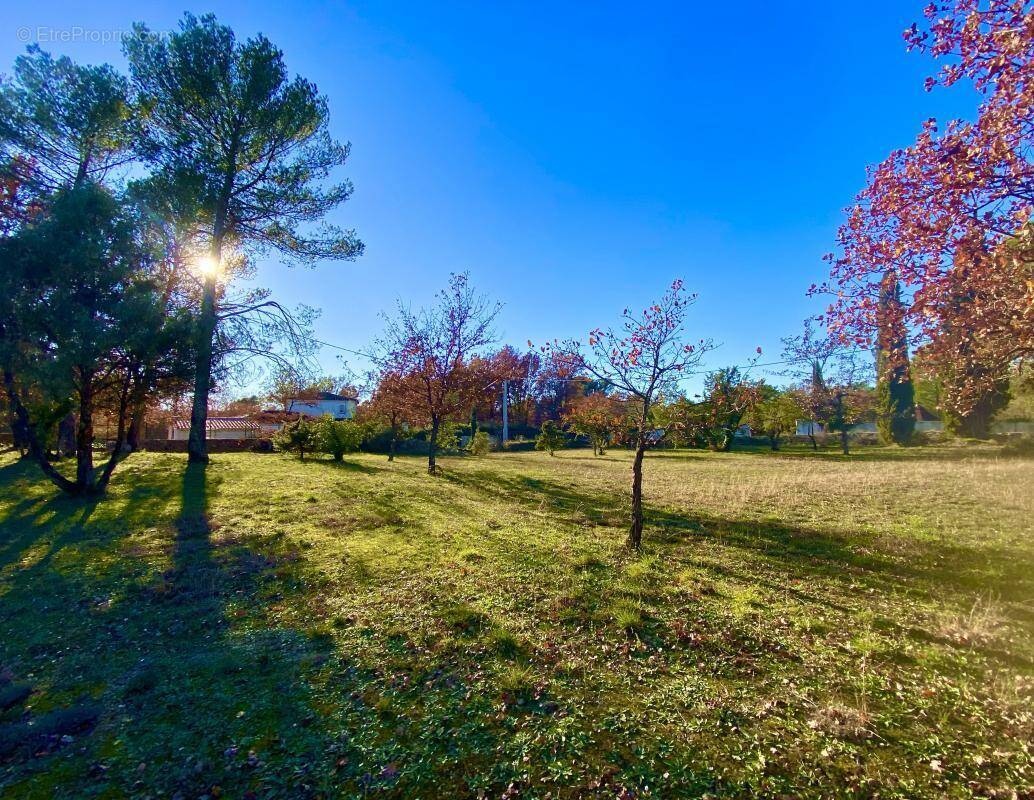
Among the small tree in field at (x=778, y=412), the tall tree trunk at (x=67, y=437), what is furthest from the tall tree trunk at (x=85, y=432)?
the small tree in field at (x=778, y=412)

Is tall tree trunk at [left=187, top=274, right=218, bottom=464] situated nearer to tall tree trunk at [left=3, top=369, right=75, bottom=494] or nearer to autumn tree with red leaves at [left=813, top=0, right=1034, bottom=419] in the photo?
tall tree trunk at [left=3, top=369, right=75, bottom=494]

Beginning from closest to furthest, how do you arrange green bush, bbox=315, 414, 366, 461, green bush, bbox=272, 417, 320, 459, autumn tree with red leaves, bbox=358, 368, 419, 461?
green bush, bbox=315, 414, 366, 461 → autumn tree with red leaves, bbox=358, 368, 419, 461 → green bush, bbox=272, 417, 320, 459

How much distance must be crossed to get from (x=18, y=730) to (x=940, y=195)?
9400mm

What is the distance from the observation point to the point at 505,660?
3.63 metres

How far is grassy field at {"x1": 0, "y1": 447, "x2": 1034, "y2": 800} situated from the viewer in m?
2.49

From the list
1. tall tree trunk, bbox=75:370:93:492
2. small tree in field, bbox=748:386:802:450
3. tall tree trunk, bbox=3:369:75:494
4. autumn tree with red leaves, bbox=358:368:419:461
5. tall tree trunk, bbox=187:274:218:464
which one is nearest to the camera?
tall tree trunk, bbox=3:369:75:494

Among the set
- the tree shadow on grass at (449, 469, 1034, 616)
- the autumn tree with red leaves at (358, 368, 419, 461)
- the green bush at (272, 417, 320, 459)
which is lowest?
the tree shadow on grass at (449, 469, 1034, 616)

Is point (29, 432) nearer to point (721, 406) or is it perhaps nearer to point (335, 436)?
point (335, 436)

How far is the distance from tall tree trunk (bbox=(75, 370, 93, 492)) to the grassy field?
4.40 feet

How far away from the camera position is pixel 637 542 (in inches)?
280

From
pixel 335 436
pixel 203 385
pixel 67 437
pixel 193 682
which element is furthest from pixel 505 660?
pixel 67 437

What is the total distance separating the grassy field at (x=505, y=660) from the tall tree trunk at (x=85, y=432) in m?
1.34

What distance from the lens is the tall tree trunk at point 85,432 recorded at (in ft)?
28.1

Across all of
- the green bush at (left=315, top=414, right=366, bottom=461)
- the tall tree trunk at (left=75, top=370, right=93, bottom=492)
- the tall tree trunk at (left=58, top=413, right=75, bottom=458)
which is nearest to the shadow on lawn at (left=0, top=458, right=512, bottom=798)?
the tall tree trunk at (left=75, top=370, right=93, bottom=492)
